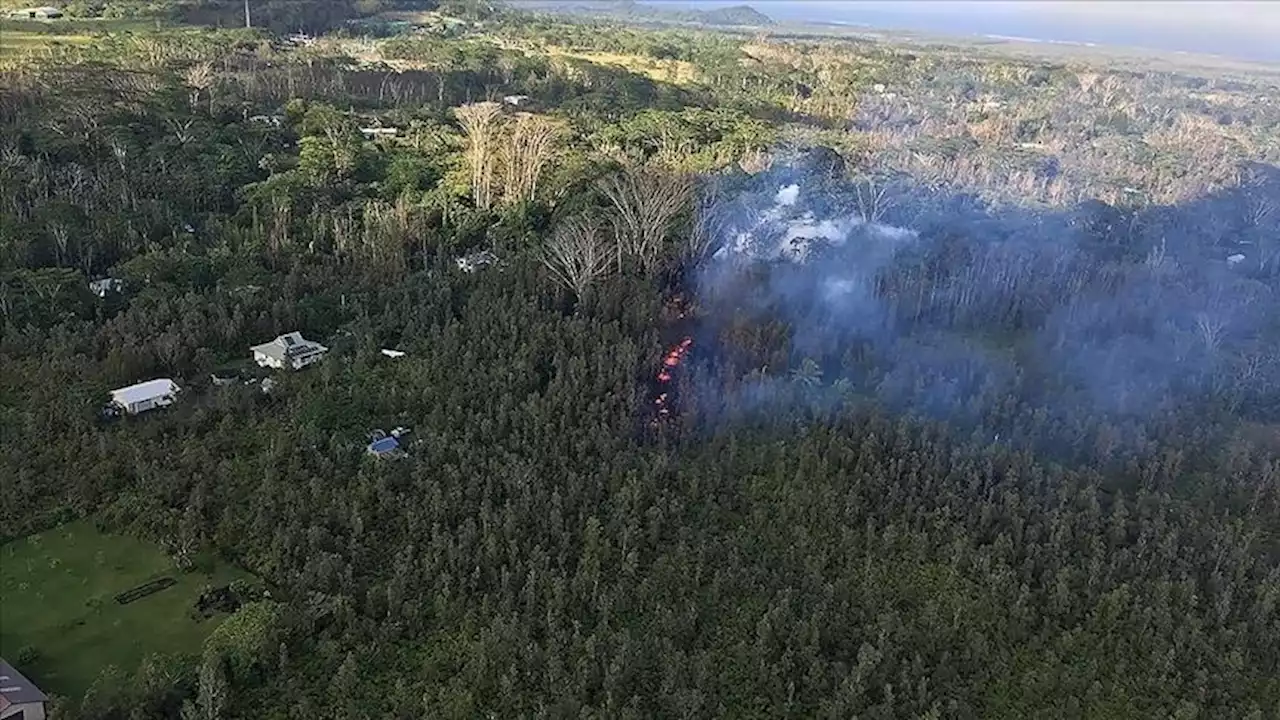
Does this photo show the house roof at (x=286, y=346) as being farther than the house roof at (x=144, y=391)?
Yes

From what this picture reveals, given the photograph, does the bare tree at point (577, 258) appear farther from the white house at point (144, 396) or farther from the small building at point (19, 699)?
the small building at point (19, 699)

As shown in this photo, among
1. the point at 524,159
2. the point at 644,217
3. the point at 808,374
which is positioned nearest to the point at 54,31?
the point at 524,159

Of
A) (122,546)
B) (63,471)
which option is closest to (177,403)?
(63,471)

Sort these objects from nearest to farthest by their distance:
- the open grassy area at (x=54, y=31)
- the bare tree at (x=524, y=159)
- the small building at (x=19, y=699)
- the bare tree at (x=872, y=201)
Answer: the small building at (x=19, y=699) < the bare tree at (x=524, y=159) < the bare tree at (x=872, y=201) < the open grassy area at (x=54, y=31)

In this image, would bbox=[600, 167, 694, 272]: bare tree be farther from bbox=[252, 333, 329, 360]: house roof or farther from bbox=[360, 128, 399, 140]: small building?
bbox=[360, 128, 399, 140]: small building

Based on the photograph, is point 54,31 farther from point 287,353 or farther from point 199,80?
point 287,353

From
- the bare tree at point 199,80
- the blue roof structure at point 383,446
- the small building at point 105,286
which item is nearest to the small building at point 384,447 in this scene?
the blue roof structure at point 383,446
